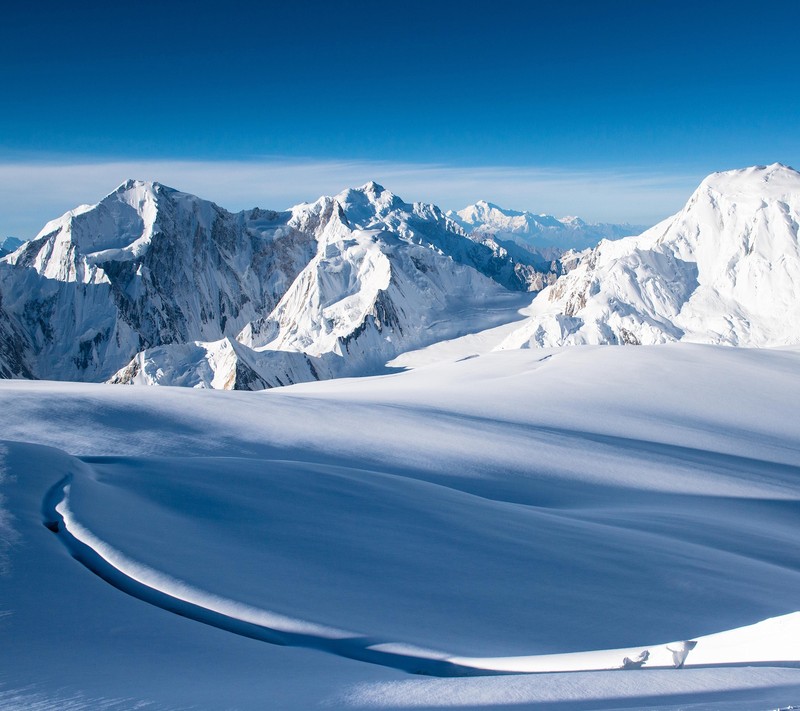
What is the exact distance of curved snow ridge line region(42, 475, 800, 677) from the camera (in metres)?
4.22

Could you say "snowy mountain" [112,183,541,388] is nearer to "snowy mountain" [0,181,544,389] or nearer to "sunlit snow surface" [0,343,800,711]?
"snowy mountain" [0,181,544,389]

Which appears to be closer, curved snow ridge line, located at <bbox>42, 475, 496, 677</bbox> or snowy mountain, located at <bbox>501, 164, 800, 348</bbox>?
curved snow ridge line, located at <bbox>42, 475, 496, 677</bbox>

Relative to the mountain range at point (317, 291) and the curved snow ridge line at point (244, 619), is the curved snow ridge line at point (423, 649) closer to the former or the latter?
the curved snow ridge line at point (244, 619)

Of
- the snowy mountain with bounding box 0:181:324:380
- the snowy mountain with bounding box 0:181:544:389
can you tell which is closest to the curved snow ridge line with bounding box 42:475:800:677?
the snowy mountain with bounding box 0:181:544:389

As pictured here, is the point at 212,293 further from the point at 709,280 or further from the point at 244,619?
the point at 244,619

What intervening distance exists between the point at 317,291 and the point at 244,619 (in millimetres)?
107263

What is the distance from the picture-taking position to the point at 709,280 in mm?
82688

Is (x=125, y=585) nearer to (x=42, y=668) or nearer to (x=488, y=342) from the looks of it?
(x=42, y=668)

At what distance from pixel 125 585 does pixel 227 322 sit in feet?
507

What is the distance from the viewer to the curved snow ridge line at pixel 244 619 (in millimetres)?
4293

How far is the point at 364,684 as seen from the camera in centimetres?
364

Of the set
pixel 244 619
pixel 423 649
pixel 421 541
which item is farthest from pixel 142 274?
pixel 423 649

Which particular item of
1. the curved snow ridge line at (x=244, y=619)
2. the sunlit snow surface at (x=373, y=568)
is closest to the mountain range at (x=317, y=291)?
the sunlit snow surface at (x=373, y=568)

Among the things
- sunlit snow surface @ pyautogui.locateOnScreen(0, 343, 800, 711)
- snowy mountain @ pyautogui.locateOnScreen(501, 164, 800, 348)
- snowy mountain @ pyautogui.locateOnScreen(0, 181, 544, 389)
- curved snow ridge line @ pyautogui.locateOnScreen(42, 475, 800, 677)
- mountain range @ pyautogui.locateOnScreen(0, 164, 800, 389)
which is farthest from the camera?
snowy mountain @ pyautogui.locateOnScreen(0, 181, 544, 389)
